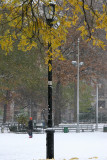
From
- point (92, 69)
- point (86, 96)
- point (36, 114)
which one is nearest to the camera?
point (92, 69)

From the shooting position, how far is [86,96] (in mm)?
66500

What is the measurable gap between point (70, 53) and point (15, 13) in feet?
130

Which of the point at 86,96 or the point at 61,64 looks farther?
the point at 86,96

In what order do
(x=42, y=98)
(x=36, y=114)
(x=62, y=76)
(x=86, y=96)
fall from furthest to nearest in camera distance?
(x=36, y=114) < (x=86, y=96) < (x=42, y=98) < (x=62, y=76)

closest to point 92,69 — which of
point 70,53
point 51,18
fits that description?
point 70,53

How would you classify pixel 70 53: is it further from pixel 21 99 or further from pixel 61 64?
pixel 21 99

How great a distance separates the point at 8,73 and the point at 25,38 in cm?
2458

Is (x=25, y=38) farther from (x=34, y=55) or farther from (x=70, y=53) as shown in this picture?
(x=70, y=53)

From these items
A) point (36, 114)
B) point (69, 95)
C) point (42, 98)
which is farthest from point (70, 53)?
point (36, 114)

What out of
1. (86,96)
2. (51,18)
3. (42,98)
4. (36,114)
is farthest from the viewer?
(36,114)

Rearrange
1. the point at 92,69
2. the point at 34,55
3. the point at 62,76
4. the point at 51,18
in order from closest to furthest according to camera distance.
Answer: the point at 51,18 < the point at 34,55 < the point at 62,76 < the point at 92,69

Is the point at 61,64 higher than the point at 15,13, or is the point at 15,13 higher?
the point at 61,64

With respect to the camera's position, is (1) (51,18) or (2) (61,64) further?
(2) (61,64)

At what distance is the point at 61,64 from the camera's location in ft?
157
